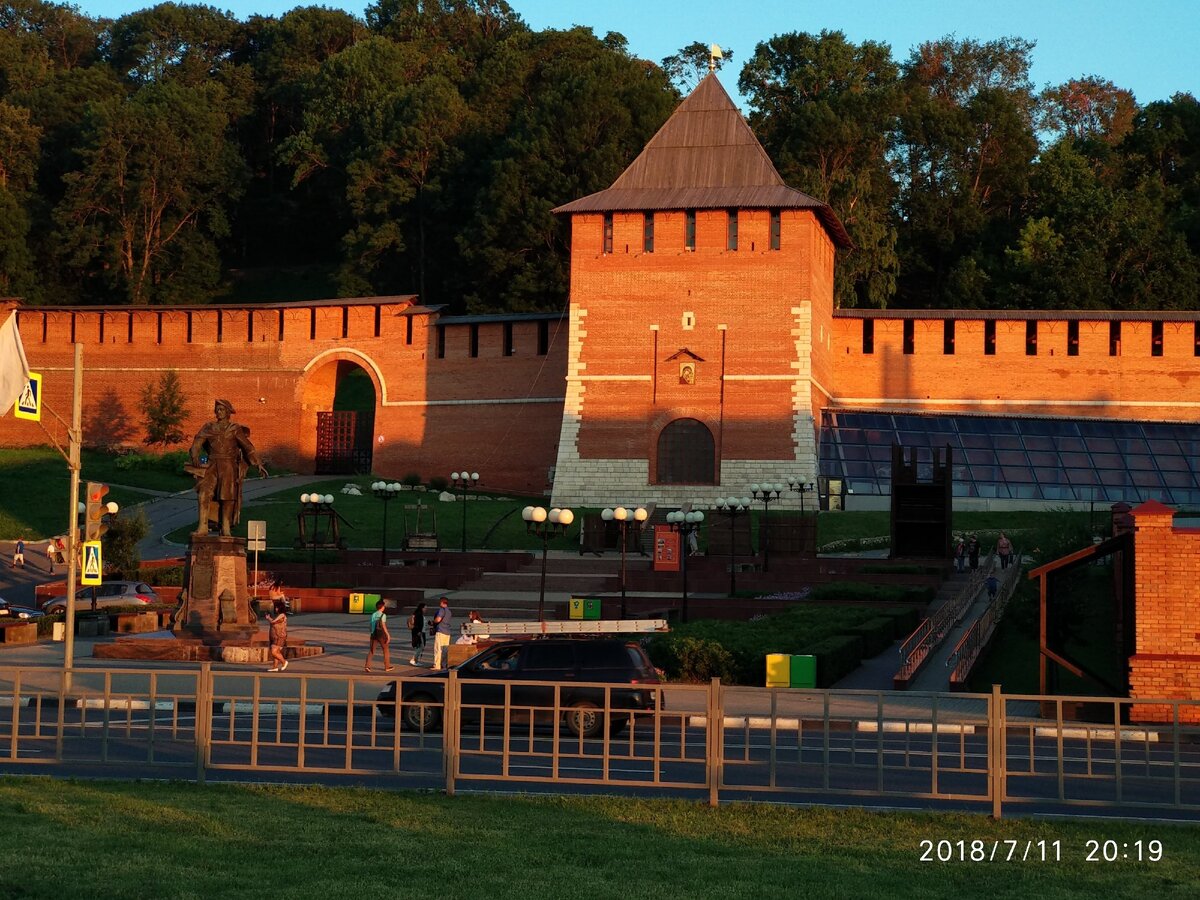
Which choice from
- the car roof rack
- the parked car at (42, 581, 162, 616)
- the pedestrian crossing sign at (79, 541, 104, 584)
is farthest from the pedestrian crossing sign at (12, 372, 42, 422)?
the parked car at (42, 581, 162, 616)

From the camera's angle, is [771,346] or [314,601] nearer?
[314,601]

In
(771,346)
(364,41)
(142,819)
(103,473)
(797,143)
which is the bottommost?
(142,819)

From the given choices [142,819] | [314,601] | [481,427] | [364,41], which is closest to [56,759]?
[142,819]

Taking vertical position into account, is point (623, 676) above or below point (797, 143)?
below

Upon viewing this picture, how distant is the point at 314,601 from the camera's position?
96.7ft

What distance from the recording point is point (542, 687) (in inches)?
484

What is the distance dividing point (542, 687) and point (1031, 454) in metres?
32.2

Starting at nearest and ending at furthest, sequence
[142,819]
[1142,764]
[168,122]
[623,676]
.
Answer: [142,819], [1142,764], [623,676], [168,122]

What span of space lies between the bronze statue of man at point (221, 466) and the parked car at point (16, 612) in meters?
5.34

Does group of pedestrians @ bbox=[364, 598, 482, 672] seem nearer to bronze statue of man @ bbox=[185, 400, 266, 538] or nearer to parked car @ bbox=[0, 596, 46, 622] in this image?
bronze statue of man @ bbox=[185, 400, 266, 538]

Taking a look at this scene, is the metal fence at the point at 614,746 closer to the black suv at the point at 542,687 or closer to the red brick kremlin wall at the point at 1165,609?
the black suv at the point at 542,687

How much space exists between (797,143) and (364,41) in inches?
866

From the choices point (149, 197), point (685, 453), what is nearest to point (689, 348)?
point (685, 453)

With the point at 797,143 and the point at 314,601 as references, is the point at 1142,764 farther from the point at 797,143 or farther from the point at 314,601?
the point at 797,143
